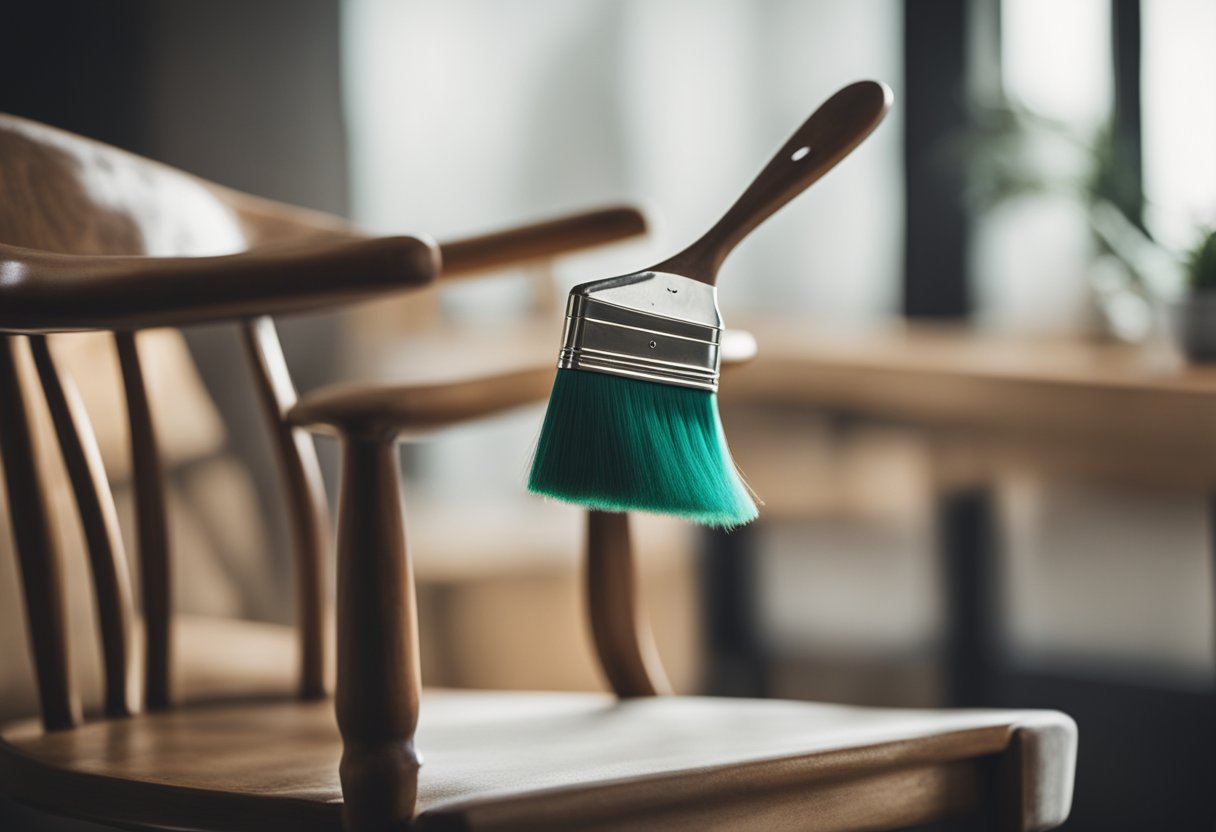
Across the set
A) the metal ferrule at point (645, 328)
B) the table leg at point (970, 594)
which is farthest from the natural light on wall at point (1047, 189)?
the metal ferrule at point (645, 328)

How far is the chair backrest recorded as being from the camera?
71cm

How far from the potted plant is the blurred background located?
23 millimetres

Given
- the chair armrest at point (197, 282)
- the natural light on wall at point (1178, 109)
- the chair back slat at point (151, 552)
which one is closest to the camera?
the chair armrest at point (197, 282)

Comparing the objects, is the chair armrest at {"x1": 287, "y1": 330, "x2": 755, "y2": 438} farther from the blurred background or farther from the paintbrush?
the blurred background

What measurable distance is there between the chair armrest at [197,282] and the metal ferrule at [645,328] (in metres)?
0.08

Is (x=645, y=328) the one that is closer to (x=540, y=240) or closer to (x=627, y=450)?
(x=627, y=450)

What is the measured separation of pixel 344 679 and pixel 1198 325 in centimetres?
114

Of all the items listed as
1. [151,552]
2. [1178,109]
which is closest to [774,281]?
[1178,109]

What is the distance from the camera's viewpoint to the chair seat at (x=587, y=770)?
1.80ft

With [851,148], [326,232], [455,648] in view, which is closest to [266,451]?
[455,648]

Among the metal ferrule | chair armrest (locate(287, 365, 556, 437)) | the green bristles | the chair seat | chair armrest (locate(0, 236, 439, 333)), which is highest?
chair armrest (locate(0, 236, 439, 333))

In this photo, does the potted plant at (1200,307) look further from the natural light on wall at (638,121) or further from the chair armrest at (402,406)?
the chair armrest at (402,406)

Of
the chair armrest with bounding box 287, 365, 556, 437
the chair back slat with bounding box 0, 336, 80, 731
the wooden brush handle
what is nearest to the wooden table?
the wooden brush handle

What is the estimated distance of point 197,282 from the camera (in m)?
0.53
